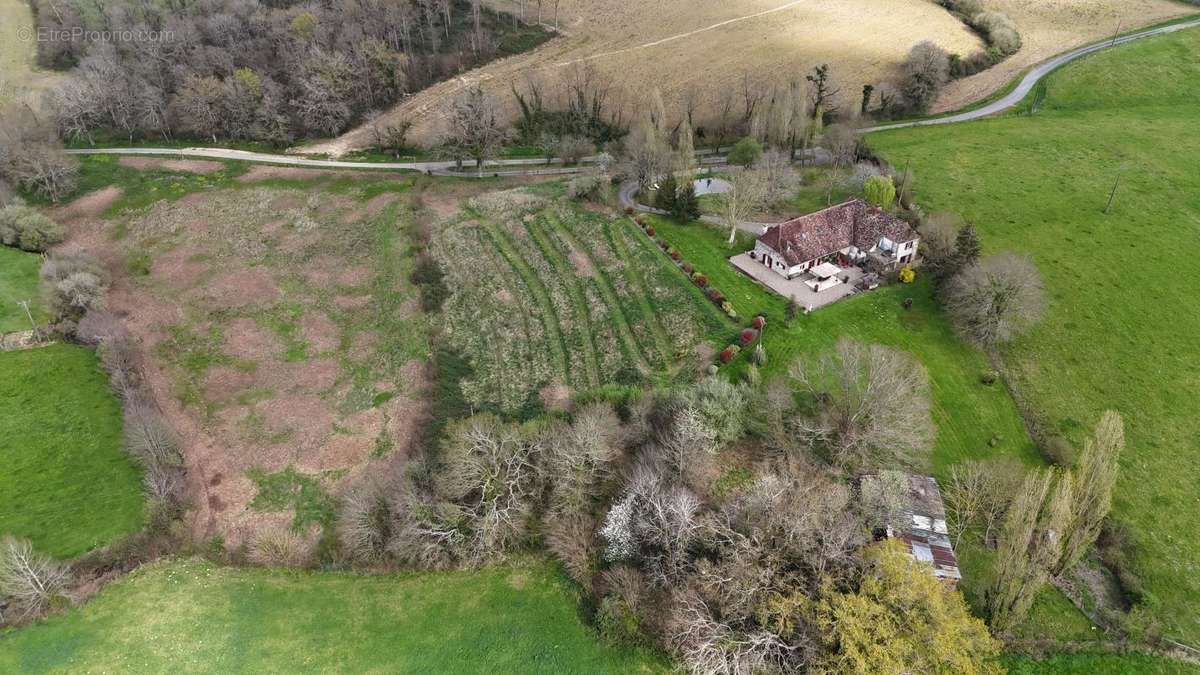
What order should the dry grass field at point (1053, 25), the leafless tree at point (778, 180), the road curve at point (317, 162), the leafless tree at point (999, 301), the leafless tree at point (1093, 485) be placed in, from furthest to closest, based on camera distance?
the dry grass field at point (1053, 25)
the road curve at point (317, 162)
the leafless tree at point (778, 180)
the leafless tree at point (999, 301)
the leafless tree at point (1093, 485)

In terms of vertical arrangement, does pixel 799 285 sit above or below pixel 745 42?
below

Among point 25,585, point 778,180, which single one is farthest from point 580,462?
point 778,180

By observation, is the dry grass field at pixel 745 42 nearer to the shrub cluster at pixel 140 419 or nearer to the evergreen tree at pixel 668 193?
the evergreen tree at pixel 668 193

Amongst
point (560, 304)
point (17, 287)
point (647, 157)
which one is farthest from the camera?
point (647, 157)

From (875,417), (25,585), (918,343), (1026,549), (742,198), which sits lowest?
(25,585)

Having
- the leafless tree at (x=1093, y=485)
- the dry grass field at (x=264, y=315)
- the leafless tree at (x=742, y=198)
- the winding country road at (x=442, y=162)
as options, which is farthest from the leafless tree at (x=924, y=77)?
the leafless tree at (x=1093, y=485)

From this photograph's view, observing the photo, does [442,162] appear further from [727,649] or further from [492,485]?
[727,649]
